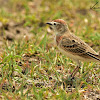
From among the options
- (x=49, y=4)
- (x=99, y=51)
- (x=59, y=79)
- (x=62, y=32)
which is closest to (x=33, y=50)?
(x=62, y=32)

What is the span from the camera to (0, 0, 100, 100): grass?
15.2 feet

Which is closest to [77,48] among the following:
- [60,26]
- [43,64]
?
[60,26]

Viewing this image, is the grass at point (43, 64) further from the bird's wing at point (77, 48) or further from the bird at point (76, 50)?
the bird's wing at point (77, 48)

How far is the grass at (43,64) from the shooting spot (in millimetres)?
4633

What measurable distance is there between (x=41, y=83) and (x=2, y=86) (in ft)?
2.63

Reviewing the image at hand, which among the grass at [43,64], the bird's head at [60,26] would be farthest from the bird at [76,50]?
the grass at [43,64]

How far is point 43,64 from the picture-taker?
5781 millimetres

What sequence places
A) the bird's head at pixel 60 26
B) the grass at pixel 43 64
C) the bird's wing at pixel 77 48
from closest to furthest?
the grass at pixel 43 64
the bird's wing at pixel 77 48
the bird's head at pixel 60 26

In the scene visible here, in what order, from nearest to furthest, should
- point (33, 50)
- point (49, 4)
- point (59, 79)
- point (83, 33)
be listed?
point (59, 79)
point (33, 50)
point (83, 33)
point (49, 4)

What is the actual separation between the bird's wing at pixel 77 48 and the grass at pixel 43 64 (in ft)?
1.63

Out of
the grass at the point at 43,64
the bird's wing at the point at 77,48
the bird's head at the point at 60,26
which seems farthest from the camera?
the bird's head at the point at 60,26

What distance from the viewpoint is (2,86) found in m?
4.85

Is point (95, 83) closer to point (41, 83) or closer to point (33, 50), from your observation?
point (41, 83)

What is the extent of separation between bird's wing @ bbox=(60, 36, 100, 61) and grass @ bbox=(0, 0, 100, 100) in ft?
1.63
